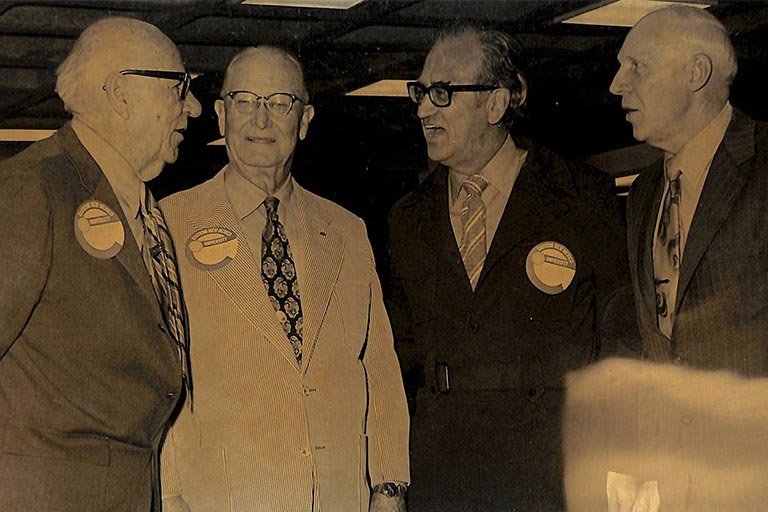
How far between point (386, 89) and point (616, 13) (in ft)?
1.91

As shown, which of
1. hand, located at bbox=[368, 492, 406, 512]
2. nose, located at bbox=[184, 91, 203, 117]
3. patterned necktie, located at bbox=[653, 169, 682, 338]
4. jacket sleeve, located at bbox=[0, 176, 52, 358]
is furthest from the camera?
patterned necktie, located at bbox=[653, 169, 682, 338]

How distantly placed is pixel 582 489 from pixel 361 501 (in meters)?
0.54

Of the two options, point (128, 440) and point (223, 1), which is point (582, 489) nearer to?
point (128, 440)

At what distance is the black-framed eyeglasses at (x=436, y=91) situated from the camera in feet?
8.91

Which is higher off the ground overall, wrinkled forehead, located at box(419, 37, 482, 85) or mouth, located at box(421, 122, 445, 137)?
wrinkled forehead, located at box(419, 37, 482, 85)

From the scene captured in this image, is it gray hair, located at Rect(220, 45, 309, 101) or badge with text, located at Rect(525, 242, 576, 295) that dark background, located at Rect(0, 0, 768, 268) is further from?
badge with text, located at Rect(525, 242, 576, 295)

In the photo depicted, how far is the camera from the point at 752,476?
2779 mm

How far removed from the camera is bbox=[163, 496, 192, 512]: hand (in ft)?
8.16

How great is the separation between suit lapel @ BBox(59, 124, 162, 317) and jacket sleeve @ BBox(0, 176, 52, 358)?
9 centimetres

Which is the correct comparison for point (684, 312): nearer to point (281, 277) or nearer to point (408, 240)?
point (408, 240)

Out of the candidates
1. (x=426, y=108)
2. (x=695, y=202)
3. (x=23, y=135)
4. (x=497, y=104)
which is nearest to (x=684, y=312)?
(x=695, y=202)

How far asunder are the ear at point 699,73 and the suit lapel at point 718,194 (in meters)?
0.13

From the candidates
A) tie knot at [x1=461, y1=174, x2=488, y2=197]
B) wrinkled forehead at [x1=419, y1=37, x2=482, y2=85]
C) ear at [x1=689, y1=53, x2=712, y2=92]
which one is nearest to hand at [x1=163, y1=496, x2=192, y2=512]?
tie knot at [x1=461, y1=174, x2=488, y2=197]

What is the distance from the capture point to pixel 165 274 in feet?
8.21
